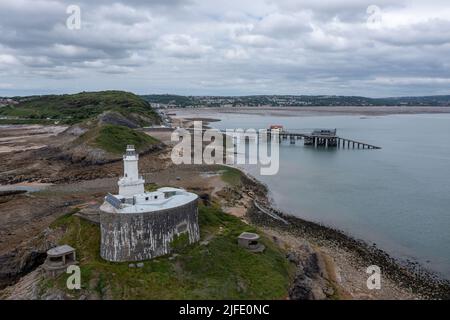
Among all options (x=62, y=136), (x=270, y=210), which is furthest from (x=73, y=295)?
(x=62, y=136)

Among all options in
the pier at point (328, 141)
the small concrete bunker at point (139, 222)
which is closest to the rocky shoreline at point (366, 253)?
the small concrete bunker at point (139, 222)

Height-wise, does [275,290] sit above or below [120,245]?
below

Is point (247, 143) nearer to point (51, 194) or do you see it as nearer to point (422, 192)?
point (422, 192)

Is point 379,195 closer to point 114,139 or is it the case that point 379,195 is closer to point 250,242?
point 250,242

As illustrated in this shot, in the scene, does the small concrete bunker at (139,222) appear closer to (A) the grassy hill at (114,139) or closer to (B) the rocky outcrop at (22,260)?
(B) the rocky outcrop at (22,260)

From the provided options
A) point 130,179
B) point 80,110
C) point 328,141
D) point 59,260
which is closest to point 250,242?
point 130,179

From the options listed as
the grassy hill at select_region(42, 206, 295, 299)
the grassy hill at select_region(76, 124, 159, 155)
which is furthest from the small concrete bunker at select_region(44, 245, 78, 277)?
the grassy hill at select_region(76, 124, 159, 155)
